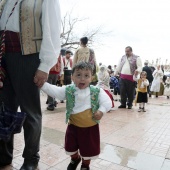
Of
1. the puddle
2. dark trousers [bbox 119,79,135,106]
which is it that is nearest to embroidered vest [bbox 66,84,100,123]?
the puddle

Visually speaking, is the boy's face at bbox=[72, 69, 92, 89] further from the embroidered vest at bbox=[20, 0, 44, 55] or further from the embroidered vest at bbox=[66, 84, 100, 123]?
the embroidered vest at bbox=[20, 0, 44, 55]

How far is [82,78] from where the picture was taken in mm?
2148

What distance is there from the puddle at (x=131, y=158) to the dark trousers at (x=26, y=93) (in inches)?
38.3

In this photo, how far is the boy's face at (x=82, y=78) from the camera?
2.15 metres

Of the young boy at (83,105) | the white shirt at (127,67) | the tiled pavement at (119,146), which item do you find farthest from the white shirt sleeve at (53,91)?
the white shirt at (127,67)

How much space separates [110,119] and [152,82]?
8.42 metres

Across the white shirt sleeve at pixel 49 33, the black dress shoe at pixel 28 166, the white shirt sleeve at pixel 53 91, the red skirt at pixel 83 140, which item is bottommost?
the black dress shoe at pixel 28 166

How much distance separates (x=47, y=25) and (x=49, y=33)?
0.07 m

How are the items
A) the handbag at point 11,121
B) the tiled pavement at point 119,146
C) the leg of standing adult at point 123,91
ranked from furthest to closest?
1. the leg of standing adult at point 123,91
2. the tiled pavement at point 119,146
3. the handbag at point 11,121

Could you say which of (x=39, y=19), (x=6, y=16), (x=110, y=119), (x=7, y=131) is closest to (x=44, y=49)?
(x=39, y=19)

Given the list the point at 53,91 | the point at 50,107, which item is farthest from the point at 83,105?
the point at 50,107

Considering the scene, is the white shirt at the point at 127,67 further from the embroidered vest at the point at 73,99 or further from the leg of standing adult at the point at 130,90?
the embroidered vest at the point at 73,99

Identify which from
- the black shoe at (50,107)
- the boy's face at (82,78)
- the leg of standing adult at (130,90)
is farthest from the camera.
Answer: the leg of standing adult at (130,90)

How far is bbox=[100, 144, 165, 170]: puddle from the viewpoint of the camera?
2.57m
